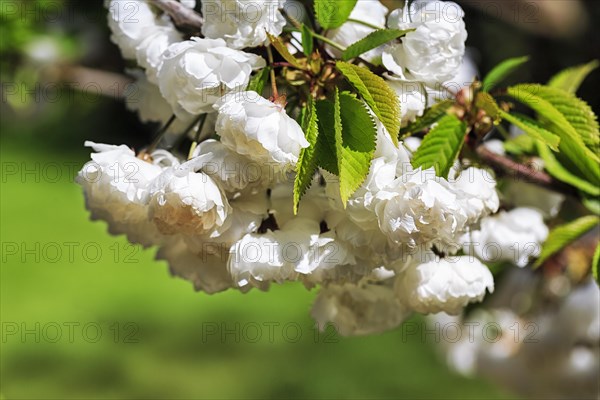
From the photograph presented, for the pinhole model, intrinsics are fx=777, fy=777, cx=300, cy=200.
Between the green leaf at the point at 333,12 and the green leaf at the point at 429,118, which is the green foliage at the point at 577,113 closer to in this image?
the green leaf at the point at 429,118

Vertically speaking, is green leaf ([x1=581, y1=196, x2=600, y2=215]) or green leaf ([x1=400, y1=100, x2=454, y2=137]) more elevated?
green leaf ([x1=400, y1=100, x2=454, y2=137])

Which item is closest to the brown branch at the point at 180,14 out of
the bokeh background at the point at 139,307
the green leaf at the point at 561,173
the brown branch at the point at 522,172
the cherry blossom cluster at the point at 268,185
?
the cherry blossom cluster at the point at 268,185

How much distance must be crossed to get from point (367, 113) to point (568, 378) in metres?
0.97

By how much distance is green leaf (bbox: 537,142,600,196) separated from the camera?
95 centimetres

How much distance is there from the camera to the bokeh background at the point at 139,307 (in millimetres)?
2059

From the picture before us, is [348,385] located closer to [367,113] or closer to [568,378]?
[568,378]

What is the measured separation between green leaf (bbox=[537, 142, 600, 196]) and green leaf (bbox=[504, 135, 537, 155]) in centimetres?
3

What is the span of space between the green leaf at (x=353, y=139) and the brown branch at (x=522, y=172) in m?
0.27

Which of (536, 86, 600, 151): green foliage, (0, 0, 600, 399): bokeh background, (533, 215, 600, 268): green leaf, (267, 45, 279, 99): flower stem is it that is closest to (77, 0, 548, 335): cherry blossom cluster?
(267, 45, 279, 99): flower stem

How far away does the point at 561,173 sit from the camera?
96 centimetres

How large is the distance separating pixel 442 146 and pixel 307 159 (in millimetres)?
166

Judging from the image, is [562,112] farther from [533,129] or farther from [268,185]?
[268,185]

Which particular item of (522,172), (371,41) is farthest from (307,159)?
(522,172)

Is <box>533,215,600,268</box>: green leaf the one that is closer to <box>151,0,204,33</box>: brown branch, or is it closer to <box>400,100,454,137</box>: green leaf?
<box>400,100,454,137</box>: green leaf
